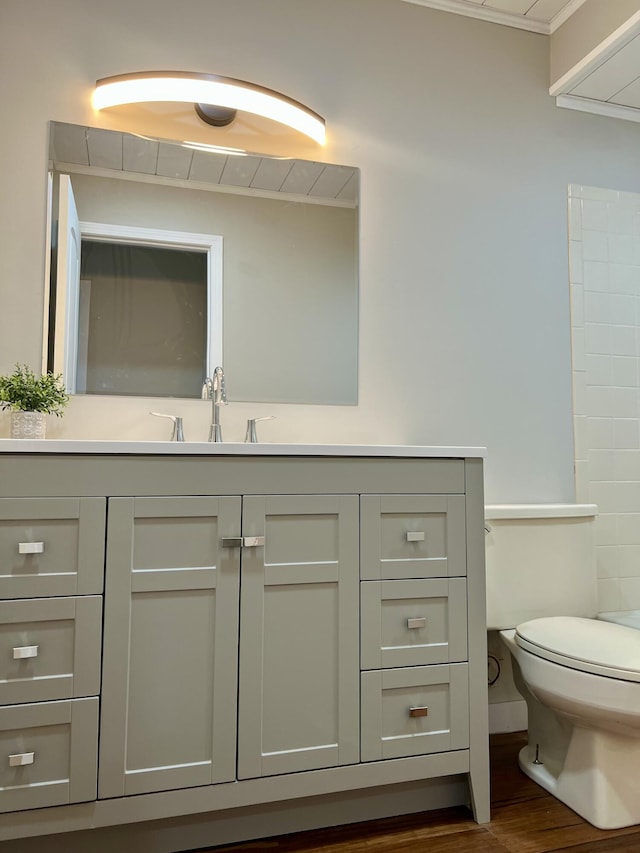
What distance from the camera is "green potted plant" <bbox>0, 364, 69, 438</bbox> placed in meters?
1.54

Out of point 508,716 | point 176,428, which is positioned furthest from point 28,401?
point 508,716

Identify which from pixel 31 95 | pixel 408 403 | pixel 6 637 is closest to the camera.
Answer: pixel 6 637

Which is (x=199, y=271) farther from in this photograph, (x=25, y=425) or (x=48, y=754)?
(x=48, y=754)

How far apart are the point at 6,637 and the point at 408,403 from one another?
129 centimetres

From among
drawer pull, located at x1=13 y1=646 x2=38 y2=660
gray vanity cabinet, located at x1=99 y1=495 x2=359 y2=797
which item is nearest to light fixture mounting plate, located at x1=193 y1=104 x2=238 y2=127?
gray vanity cabinet, located at x1=99 y1=495 x2=359 y2=797

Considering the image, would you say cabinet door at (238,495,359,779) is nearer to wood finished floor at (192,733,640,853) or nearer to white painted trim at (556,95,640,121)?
wood finished floor at (192,733,640,853)

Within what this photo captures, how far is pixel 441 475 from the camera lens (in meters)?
1.55

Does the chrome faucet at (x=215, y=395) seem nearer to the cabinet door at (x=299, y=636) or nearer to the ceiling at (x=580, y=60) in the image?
the cabinet door at (x=299, y=636)

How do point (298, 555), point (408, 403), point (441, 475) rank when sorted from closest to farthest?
point (298, 555), point (441, 475), point (408, 403)

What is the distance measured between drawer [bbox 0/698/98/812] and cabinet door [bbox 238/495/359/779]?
0.31 metres

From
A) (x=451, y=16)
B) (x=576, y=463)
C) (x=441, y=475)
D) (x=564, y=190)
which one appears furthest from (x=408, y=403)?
(x=451, y=16)

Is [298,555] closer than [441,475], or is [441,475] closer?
[298,555]

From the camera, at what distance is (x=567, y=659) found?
147 centimetres

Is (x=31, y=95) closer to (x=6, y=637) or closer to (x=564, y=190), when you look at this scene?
(x=6, y=637)
